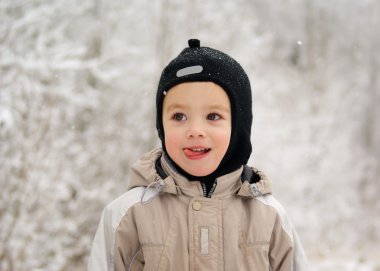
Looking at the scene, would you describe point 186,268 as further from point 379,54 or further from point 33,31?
point 379,54

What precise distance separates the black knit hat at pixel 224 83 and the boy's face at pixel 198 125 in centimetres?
3

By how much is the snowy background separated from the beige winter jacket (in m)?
2.83

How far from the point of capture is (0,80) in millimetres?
5762

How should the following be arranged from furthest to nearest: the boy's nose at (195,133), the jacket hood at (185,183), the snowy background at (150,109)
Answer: the snowy background at (150,109)
the jacket hood at (185,183)
the boy's nose at (195,133)

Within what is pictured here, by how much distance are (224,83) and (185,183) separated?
1.56ft

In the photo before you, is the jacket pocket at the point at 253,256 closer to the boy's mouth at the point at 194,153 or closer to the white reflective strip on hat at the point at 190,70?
the boy's mouth at the point at 194,153

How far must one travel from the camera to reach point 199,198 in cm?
222

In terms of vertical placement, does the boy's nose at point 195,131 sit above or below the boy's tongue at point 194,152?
above

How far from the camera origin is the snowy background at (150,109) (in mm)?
5945

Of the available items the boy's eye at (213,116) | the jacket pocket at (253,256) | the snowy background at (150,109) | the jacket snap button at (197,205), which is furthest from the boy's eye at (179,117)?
the snowy background at (150,109)

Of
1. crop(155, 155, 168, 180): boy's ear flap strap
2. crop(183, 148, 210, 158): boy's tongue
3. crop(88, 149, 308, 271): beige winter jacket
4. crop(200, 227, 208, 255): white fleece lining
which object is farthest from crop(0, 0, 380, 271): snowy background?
crop(200, 227, 208, 255): white fleece lining

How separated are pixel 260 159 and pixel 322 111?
11.7ft

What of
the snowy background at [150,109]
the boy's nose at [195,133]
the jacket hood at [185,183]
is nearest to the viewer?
the boy's nose at [195,133]

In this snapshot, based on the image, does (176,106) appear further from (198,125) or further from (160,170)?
(160,170)
